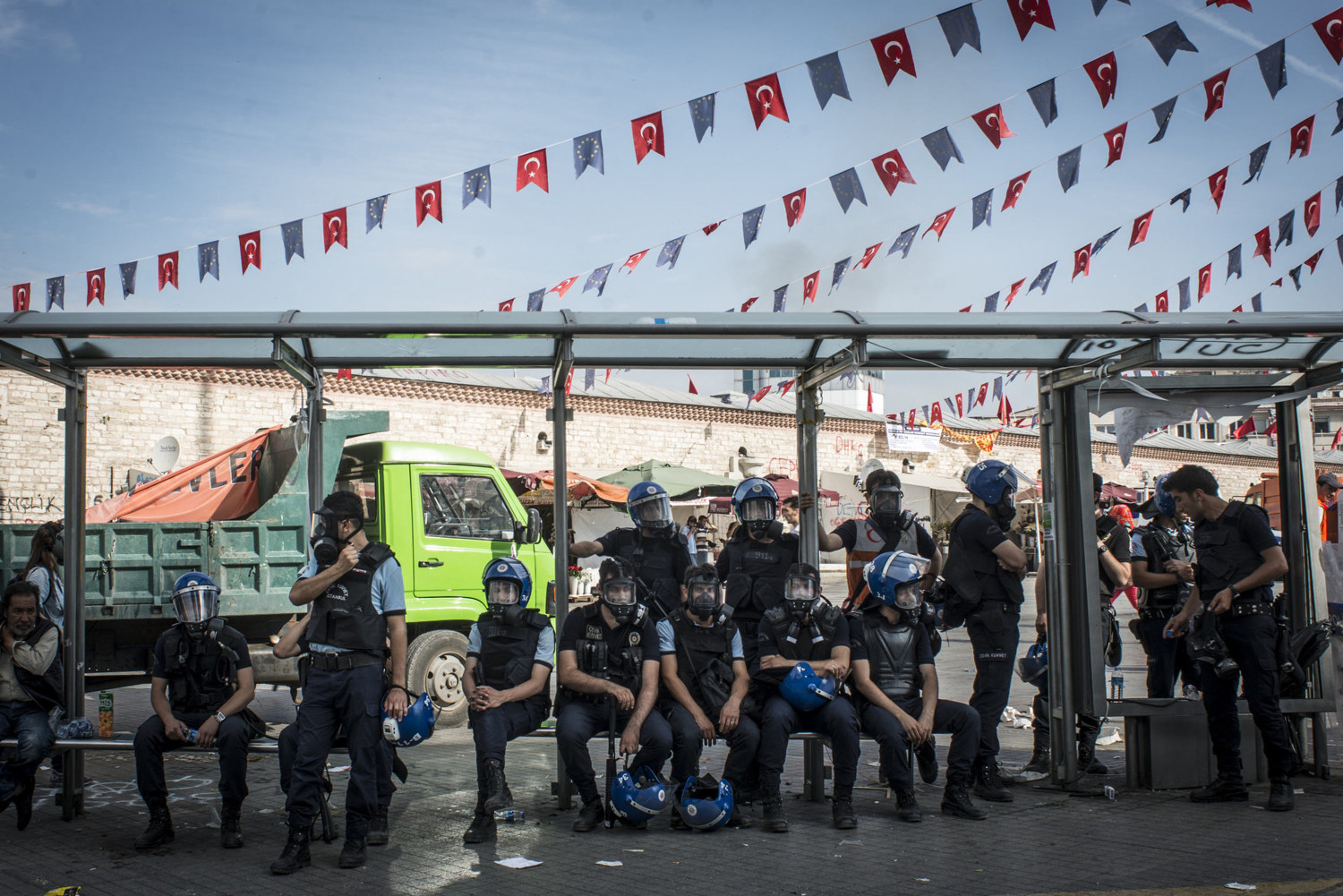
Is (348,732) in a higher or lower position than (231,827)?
higher

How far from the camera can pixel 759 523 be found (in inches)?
270

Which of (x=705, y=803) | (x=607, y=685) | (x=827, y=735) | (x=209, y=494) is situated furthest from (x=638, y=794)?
(x=209, y=494)

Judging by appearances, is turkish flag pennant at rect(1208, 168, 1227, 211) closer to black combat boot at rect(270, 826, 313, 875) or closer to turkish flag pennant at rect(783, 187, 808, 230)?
turkish flag pennant at rect(783, 187, 808, 230)

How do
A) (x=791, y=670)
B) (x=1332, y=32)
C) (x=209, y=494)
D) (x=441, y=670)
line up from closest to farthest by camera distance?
(x=791, y=670) < (x=1332, y=32) < (x=441, y=670) < (x=209, y=494)

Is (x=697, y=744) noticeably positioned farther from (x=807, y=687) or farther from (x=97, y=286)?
(x=97, y=286)

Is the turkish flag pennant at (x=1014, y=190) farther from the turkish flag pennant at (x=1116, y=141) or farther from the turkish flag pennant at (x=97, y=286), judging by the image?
the turkish flag pennant at (x=97, y=286)

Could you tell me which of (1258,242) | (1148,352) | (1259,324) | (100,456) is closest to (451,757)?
(1148,352)

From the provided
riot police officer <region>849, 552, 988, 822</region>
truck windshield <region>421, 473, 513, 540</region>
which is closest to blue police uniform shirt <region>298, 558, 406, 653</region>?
riot police officer <region>849, 552, 988, 822</region>

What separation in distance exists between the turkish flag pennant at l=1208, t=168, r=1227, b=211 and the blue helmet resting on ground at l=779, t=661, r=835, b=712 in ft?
27.6

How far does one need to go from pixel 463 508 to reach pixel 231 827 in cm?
424

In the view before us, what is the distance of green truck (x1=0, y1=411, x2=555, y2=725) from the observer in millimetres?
Result: 8375

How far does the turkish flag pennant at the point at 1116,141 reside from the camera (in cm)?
1045

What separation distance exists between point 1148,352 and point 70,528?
6278mm

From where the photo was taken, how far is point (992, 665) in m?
6.43
